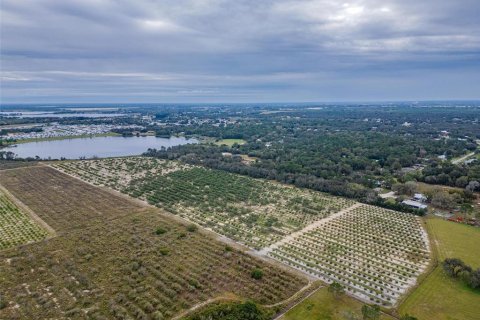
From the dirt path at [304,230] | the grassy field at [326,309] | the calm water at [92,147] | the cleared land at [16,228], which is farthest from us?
the calm water at [92,147]

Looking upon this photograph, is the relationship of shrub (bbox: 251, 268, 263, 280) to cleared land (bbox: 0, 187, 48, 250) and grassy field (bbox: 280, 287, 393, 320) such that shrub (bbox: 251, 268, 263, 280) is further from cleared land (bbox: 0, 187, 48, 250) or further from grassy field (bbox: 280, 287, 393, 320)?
cleared land (bbox: 0, 187, 48, 250)

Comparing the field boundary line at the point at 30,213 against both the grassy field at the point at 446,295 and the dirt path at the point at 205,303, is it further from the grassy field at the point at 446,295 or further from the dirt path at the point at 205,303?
the grassy field at the point at 446,295

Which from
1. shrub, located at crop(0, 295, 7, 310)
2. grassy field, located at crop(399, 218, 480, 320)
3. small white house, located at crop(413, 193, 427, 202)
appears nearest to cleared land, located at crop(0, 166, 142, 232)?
shrub, located at crop(0, 295, 7, 310)

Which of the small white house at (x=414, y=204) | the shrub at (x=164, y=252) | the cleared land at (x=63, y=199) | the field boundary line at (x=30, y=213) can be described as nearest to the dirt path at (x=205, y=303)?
the shrub at (x=164, y=252)

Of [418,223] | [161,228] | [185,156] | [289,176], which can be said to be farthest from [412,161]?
[161,228]

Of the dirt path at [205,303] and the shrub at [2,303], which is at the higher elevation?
the shrub at [2,303]

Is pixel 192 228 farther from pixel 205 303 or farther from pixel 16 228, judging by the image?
pixel 16 228
